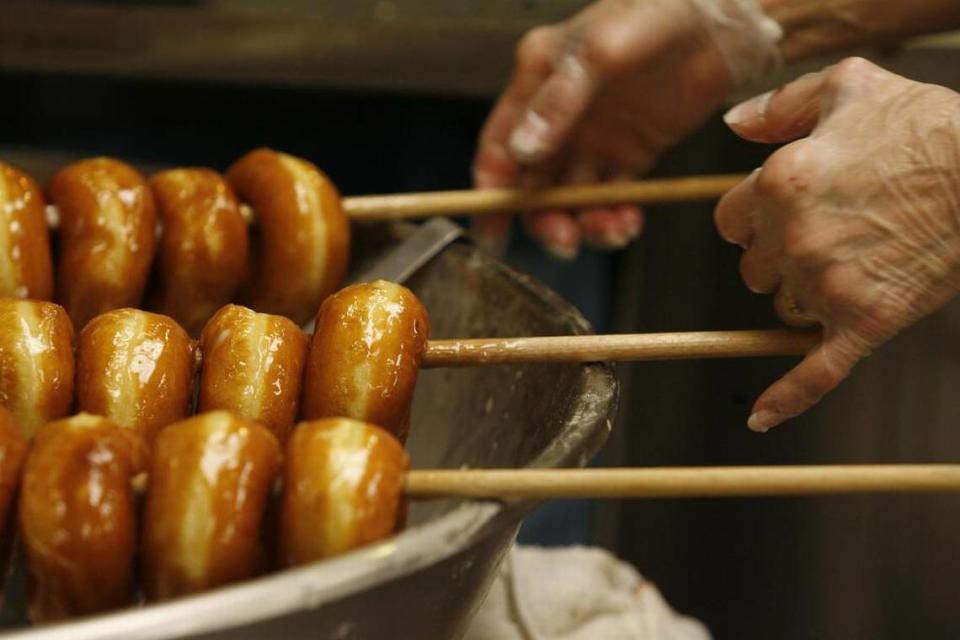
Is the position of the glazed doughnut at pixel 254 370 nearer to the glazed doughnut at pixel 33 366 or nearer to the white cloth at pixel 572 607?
the glazed doughnut at pixel 33 366

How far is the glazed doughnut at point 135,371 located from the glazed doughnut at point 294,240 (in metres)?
0.27

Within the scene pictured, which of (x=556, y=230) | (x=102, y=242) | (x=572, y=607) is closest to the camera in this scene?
(x=102, y=242)

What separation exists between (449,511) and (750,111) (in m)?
0.48

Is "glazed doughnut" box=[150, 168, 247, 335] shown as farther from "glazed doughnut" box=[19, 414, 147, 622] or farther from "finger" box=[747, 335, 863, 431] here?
"finger" box=[747, 335, 863, 431]

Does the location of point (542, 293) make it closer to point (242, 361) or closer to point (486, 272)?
point (486, 272)

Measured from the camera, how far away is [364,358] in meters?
0.82

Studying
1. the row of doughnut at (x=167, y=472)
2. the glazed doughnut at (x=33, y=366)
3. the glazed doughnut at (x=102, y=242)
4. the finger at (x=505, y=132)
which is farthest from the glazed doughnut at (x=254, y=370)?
the finger at (x=505, y=132)

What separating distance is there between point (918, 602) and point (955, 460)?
187 mm

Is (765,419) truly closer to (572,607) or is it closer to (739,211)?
(739,211)

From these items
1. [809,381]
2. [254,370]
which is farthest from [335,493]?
[809,381]

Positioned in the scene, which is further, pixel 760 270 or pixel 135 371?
pixel 760 270

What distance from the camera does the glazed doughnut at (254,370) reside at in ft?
2.65

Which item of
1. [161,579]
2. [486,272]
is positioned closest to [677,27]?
[486,272]

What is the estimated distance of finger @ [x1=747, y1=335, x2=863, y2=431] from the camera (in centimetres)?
84
